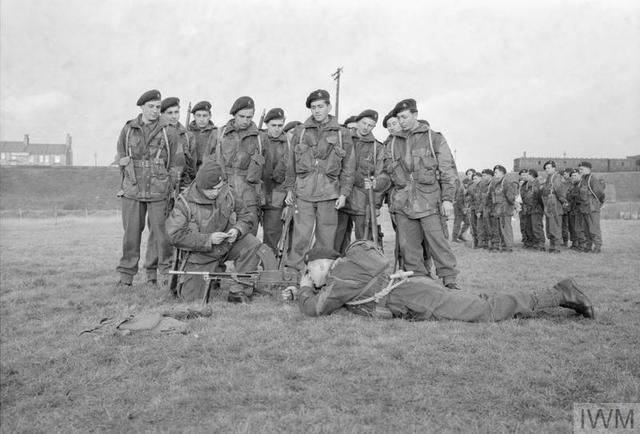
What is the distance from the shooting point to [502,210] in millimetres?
14750

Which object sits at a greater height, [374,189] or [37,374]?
[374,189]

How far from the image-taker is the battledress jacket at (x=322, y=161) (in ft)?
26.5

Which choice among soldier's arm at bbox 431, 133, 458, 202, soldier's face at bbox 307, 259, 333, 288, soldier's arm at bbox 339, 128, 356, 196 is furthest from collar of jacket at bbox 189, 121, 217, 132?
soldier's face at bbox 307, 259, 333, 288

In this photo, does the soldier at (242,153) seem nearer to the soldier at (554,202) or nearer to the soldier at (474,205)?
the soldier at (474,205)

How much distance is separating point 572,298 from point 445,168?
2630 mm

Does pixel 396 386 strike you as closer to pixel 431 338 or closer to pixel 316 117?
pixel 431 338

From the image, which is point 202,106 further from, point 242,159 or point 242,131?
point 242,159

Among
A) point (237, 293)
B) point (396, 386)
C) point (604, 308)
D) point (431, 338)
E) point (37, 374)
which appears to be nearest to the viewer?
point (396, 386)

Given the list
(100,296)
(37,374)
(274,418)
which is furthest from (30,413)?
(100,296)

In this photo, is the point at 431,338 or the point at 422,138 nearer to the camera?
the point at 431,338

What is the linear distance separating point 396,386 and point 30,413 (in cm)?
242

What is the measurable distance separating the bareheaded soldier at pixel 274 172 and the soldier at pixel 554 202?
8.49 m

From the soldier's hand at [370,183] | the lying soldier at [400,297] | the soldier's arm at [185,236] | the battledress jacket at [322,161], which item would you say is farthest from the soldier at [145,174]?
the lying soldier at [400,297]

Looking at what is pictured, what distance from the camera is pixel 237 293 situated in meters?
7.27
